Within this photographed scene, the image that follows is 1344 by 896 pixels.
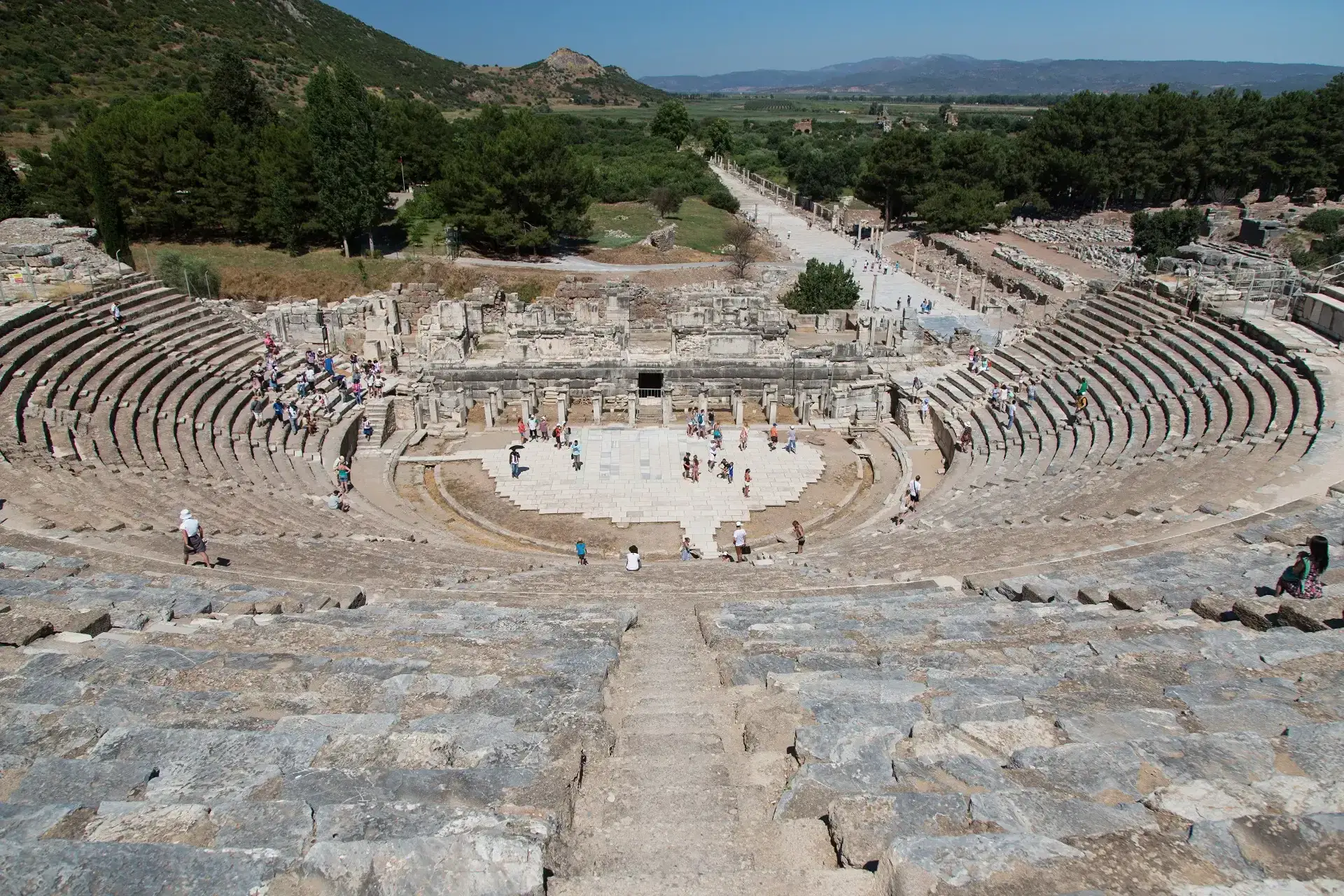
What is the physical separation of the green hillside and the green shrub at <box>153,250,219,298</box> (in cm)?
2850

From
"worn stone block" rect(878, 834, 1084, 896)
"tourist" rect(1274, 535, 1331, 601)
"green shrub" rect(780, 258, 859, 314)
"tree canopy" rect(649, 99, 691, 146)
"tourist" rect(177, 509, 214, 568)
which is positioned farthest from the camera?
"tree canopy" rect(649, 99, 691, 146)

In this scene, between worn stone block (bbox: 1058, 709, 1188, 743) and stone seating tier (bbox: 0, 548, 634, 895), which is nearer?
stone seating tier (bbox: 0, 548, 634, 895)

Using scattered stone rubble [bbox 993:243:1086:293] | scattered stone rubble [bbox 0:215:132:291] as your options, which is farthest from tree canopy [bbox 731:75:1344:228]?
scattered stone rubble [bbox 0:215:132:291]

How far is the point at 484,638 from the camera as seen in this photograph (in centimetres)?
846

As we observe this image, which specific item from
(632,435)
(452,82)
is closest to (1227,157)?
(632,435)

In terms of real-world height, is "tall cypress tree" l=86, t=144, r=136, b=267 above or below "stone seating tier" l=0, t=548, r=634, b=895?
above

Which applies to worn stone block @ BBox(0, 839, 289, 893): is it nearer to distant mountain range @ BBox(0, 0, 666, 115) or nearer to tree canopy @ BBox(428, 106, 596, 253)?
tree canopy @ BBox(428, 106, 596, 253)

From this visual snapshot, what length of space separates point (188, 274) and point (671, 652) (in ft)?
120

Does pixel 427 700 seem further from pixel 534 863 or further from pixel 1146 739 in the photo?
pixel 1146 739

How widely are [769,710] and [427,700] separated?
2728 millimetres

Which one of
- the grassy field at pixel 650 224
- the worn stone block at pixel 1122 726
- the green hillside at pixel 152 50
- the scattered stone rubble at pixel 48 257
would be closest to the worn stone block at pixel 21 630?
the worn stone block at pixel 1122 726

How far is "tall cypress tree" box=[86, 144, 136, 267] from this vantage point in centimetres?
3522

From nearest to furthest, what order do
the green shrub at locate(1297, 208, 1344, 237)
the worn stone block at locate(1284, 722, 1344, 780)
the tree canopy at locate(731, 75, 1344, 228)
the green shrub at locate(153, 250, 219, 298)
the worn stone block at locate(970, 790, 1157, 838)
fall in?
the worn stone block at locate(970, 790, 1157, 838) < the worn stone block at locate(1284, 722, 1344, 780) < the green shrub at locate(153, 250, 219, 298) < the green shrub at locate(1297, 208, 1344, 237) < the tree canopy at locate(731, 75, 1344, 228)

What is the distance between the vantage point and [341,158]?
40.9 m
